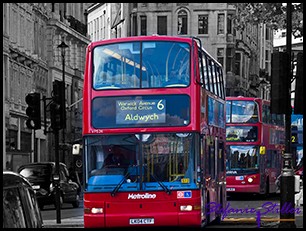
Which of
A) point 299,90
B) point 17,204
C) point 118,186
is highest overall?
point 299,90

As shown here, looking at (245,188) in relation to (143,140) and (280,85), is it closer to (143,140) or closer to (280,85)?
(143,140)

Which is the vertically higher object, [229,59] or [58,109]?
[229,59]

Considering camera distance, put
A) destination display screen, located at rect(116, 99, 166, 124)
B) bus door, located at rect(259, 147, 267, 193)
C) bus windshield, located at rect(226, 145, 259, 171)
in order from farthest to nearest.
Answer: bus door, located at rect(259, 147, 267, 193) < bus windshield, located at rect(226, 145, 259, 171) < destination display screen, located at rect(116, 99, 166, 124)

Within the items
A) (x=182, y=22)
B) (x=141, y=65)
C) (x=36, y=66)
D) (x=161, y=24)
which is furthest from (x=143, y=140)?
(x=182, y=22)

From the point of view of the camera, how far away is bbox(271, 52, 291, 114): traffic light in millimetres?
20516

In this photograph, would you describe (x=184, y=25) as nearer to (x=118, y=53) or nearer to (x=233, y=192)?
(x=233, y=192)

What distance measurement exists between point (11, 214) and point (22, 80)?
192 ft

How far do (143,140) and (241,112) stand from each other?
70.7 ft

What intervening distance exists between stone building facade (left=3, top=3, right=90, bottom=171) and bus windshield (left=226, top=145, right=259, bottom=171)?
8.65 m

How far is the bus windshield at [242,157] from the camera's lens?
1715 inches

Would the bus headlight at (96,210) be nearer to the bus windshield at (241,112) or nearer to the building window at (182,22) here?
the bus windshield at (241,112)

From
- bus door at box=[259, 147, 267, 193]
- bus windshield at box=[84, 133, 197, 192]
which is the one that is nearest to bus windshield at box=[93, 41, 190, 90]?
bus windshield at box=[84, 133, 197, 192]

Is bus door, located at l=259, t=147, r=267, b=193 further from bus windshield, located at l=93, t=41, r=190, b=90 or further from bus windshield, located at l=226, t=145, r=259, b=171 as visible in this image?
bus windshield, located at l=93, t=41, r=190, b=90

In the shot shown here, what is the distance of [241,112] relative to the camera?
143 feet
